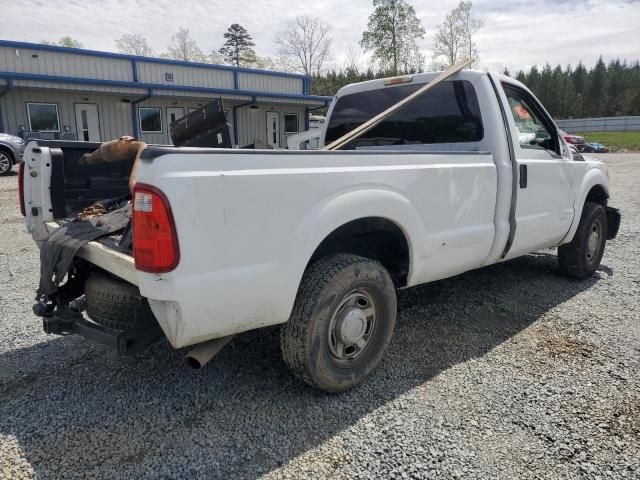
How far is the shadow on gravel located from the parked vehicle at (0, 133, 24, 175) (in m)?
12.4

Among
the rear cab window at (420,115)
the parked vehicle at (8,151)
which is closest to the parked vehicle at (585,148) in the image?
the parked vehicle at (8,151)

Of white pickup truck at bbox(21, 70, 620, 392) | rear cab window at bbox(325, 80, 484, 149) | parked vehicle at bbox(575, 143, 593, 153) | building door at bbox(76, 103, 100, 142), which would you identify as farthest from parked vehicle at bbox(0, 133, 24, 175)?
parked vehicle at bbox(575, 143, 593, 153)

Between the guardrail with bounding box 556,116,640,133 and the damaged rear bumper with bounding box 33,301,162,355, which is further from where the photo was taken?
the guardrail with bounding box 556,116,640,133

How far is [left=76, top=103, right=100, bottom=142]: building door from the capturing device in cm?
2042

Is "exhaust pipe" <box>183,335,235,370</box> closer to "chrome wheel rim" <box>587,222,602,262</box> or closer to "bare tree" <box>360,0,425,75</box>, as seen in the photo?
"chrome wheel rim" <box>587,222,602,262</box>

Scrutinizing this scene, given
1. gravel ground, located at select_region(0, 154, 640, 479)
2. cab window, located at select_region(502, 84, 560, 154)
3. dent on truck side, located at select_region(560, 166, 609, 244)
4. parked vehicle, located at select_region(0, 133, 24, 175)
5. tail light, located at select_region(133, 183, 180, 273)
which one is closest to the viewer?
tail light, located at select_region(133, 183, 180, 273)

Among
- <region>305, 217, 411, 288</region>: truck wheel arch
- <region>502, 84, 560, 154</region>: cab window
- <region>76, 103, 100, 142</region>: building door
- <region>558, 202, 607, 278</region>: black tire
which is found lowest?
<region>558, 202, 607, 278</region>: black tire

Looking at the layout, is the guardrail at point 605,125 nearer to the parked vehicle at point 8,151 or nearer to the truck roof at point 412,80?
the parked vehicle at point 8,151

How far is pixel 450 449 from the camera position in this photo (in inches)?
98.3

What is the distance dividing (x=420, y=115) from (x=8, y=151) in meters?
13.7

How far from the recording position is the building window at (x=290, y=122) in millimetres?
27266

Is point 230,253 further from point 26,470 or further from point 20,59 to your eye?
point 20,59

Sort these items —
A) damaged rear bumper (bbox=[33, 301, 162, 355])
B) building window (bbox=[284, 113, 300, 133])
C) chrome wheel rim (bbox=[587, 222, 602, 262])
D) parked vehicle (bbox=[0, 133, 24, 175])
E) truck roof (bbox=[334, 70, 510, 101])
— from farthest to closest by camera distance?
A: building window (bbox=[284, 113, 300, 133]) < parked vehicle (bbox=[0, 133, 24, 175]) < chrome wheel rim (bbox=[587, 222, 602, 262]) < truck roof (bbox=[334, 70, 510, 101]) < damaged rear bumper (bbox=[33, 301, 162, 355])

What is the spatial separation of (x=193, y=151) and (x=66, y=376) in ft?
6.54
